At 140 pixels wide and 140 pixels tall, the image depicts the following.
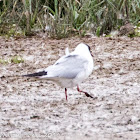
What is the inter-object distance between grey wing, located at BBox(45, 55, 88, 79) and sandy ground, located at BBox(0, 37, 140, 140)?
34 centimetres

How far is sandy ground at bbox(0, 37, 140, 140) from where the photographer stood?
4520 millimetres

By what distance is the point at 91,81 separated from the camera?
7.21 metres

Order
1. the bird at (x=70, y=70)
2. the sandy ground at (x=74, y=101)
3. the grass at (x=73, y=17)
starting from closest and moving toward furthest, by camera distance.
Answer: the sandy ground at (x=74, y=101) < the bird at (x=70, y=70) < the grass at (x=73, y=17)

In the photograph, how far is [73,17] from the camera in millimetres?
11617

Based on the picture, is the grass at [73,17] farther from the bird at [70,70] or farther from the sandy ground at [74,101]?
the bird at [70,70]

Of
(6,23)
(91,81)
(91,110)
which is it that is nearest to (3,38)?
(6,23)

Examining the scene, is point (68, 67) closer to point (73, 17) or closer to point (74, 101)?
point (74, 101)

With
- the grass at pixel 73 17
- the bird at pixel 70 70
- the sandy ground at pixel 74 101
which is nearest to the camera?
the sandy ground at pixel 74 101

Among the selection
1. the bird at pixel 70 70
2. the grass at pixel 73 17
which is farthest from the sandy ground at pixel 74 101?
the grass at pixel 73 17

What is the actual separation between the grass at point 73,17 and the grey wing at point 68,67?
521 centimetres

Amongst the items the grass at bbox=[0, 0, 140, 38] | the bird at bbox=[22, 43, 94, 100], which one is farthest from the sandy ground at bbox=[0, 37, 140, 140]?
the grass at bbox=[0, 0, 140, 38]

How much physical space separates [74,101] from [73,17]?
5.91 meters

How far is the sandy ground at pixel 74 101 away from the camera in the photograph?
452cm

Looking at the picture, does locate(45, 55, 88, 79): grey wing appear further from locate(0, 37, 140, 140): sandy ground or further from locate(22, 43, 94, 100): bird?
locate(0, 37, 140, 140): sandy ground
